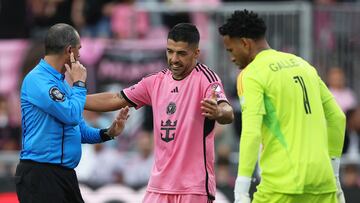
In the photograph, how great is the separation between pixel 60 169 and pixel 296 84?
2243 mm

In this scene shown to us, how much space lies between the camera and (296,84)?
903 cm

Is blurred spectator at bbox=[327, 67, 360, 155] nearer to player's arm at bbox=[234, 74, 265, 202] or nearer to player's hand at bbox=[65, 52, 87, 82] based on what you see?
player's hand at bbox=[65, 52, 87, 82]

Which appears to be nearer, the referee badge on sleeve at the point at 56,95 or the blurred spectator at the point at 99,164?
the referee badge on sleeve at the point at 56,95

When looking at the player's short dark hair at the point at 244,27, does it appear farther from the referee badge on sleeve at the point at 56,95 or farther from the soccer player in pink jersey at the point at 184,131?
the referee badge on sleeve at the point at 56,95

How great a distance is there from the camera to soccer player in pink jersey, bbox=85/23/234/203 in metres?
9.59

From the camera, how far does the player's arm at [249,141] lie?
871 cm

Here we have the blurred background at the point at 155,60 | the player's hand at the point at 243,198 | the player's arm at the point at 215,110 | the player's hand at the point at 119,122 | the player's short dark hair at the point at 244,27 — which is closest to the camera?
the player's hand at the point at 243,198

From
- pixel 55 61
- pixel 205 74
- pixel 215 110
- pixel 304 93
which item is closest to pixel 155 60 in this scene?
pixel 205 74

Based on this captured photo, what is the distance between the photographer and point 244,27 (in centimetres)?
917

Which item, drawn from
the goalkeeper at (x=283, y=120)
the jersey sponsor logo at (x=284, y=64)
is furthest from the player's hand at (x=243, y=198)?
the jersey sponsor logo at (x=284, y=64)

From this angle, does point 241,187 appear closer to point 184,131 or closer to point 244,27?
point 184,131

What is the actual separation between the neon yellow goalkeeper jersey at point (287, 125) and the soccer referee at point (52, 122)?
1.56 m

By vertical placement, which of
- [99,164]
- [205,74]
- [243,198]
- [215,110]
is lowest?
[99,164]

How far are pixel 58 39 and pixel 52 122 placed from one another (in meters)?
0.74
